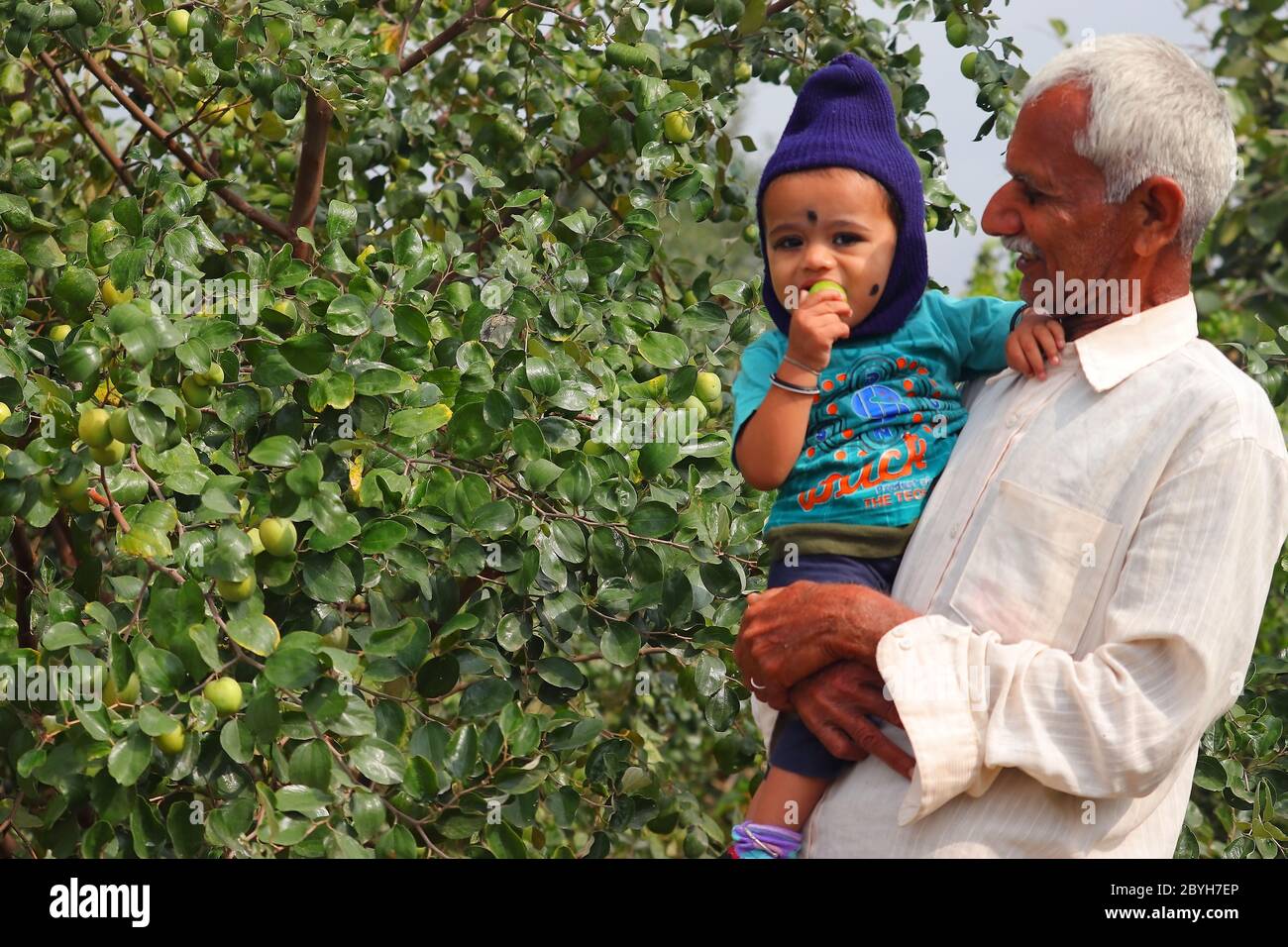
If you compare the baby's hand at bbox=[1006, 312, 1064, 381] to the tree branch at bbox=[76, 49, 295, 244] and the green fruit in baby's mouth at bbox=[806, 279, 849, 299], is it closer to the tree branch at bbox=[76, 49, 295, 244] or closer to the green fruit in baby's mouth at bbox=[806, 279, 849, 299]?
the green fruit in baby's mouth at bbox=[806, 279, 849, 299]

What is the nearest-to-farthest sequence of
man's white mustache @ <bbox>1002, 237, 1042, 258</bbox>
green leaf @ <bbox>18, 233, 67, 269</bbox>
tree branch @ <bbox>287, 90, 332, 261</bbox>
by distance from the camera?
man's white mustache @ <bbox>1002, 237, 1042, 258</bbox>, green leaf @ <bbox>18, 233, 67, 269</bbox>, tree branch @ <bbox>287, 90, 332, 261</bbox>

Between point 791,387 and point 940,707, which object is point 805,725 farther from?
point 791,387

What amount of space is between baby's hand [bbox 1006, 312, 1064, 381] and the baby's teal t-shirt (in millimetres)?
101

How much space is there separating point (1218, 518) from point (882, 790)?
0.49 metres

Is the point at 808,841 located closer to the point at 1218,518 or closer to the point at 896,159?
the point at 1218,518

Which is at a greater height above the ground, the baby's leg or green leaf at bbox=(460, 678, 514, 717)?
green leaf at bbox=(460, 678, 514, 717)

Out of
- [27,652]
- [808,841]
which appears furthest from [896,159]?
[27,652]

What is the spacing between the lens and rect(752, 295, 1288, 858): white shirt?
1.52 m

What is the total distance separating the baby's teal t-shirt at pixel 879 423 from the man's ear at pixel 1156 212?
28 centimetres

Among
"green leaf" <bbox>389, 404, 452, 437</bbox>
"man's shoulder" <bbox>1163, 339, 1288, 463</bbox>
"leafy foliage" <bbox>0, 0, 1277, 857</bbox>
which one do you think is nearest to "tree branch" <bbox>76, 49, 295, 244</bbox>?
"leafy foliage" <bbox>0, 0, 1277, 857</bbox>

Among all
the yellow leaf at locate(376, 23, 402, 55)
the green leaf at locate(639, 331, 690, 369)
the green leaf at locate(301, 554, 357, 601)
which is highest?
the yellow leaf at locate(376, 23, 402, 55)

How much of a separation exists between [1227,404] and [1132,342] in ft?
0.53

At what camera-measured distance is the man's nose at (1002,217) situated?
1721mm

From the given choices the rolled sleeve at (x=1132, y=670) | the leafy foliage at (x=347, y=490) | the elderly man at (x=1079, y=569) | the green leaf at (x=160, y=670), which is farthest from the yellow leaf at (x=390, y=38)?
the rolled sleeve at (x=1132, y=670)
